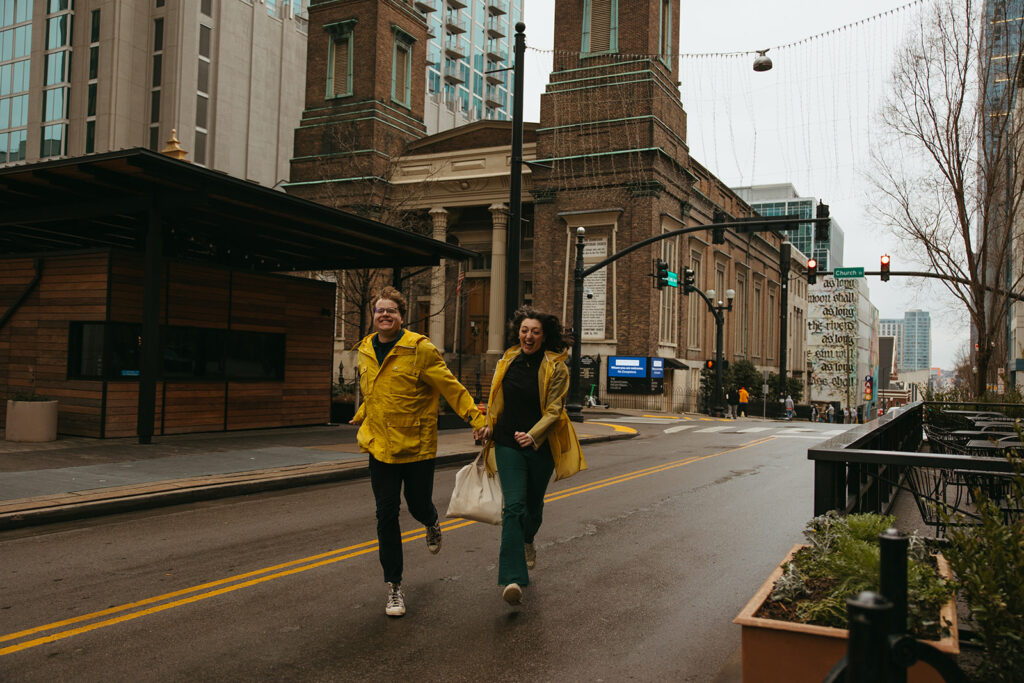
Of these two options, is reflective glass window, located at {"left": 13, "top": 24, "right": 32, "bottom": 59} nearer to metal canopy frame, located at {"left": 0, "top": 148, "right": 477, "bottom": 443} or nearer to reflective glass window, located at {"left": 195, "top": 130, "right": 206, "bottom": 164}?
reflective glass window, located at {"left": 195, "top": 130, "right": 206, "bottom": 164}

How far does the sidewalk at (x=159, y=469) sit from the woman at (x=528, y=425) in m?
5.16

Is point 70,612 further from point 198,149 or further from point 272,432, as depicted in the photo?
point 198,149

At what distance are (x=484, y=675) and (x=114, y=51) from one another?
208 feet

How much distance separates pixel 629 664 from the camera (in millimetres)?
4449

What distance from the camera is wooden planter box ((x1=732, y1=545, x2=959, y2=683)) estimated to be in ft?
11.0

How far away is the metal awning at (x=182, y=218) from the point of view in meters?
12.4

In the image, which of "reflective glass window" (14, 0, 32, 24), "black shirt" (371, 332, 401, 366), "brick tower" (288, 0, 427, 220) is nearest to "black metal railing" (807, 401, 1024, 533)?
Result: "black shirt" (371, 332, 401, 366)

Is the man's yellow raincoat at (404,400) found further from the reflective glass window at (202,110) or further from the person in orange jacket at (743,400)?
the reflective glass window at (202,110)

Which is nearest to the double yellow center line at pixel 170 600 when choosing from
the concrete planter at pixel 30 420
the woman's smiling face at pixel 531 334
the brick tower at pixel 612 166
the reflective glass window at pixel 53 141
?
the woman's smiling face at pixel 531 334

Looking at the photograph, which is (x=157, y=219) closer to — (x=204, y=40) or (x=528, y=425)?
(x=528, y=425)

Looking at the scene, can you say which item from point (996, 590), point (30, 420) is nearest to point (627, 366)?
point (30, 420)

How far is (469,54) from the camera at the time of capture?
84875 mm

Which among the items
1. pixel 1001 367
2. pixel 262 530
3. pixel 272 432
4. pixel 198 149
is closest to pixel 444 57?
pixel 198 149

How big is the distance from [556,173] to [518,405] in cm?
3643
